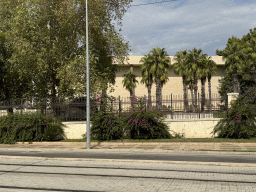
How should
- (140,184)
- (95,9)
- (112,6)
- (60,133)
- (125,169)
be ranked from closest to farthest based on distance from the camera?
(140,184) < (125,169) < (60,133) < (95,9) < (112,6)

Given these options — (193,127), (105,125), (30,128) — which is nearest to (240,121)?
(193,127)

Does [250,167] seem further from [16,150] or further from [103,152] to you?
[16,150]

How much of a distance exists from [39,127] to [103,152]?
6.12 m

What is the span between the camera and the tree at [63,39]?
2233 centimetres

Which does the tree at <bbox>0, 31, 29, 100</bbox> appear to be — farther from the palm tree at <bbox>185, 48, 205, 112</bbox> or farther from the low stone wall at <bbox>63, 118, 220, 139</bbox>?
the palm tree at <bbox>185, 48, 205, 112</bbox>

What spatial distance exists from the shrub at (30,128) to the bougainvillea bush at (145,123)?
173 inches

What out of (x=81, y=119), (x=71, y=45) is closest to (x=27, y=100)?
(x=81, y=119)

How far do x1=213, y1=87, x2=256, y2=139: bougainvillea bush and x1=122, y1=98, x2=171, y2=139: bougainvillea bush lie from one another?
3070 millimetres

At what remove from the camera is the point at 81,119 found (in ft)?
66.8

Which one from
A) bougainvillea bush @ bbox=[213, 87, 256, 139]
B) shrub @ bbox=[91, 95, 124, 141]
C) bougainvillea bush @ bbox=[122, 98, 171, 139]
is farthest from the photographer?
shrub @ bbox=[91, 95, 124, 141]

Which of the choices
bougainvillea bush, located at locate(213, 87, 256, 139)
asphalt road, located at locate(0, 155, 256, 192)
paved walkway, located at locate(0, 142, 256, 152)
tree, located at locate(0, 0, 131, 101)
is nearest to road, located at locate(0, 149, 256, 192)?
asphalt road, located at locate(0, 155, 256, 192)

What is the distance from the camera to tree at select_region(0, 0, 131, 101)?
2233 cm

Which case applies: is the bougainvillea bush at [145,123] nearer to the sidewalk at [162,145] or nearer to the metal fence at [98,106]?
the metal fence at [98,106]

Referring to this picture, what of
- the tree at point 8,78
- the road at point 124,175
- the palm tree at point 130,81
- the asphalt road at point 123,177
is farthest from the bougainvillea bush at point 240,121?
the palm tree at point 130,81
